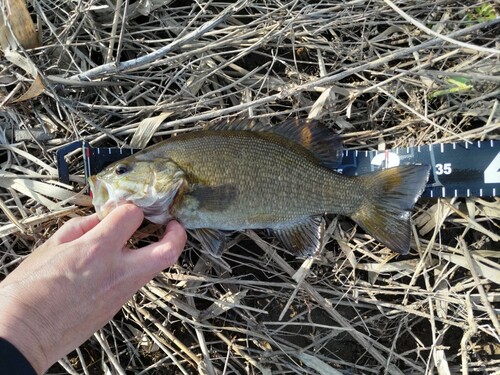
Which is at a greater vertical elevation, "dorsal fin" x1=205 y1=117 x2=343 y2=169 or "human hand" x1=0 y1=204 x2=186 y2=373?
"dorsal fin" x1=205 y1=117 x2=343 y2=169

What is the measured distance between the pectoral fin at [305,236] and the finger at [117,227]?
0.99 meters

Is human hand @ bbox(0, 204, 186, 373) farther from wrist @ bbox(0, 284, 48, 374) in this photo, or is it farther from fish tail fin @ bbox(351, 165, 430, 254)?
fish tail fin @ bbox(351, 165, 430, 254)

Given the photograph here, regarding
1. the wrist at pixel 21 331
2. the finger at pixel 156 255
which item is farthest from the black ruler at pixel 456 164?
the wrist at pixel 21 331

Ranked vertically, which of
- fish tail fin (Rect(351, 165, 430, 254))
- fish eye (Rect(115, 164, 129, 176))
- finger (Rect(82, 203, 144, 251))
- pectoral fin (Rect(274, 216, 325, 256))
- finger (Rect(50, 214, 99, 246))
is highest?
fish eye (Rect(115, 164, 129, 176))

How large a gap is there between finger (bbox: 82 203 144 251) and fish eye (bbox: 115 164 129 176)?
0.85 feet

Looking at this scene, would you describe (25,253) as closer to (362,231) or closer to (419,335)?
(362,231)

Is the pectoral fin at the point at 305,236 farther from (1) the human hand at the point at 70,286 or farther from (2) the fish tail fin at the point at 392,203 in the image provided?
(1) the human hand at the point at 70,286

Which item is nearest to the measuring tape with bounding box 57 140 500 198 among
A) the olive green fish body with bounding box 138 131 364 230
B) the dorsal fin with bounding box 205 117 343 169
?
the dorsal fin with bounding box 205 117 343 169

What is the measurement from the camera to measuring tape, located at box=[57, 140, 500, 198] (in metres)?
3.09

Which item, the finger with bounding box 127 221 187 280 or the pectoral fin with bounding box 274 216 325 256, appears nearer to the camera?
the finger with bounding box 127 221 187 280

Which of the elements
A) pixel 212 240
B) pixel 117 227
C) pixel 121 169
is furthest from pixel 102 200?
pixel 212 240

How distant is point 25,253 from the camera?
3.18 metres

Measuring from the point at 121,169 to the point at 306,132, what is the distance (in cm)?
117

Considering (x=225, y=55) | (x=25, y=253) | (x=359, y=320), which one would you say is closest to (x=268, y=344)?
(x=359, y=320)
